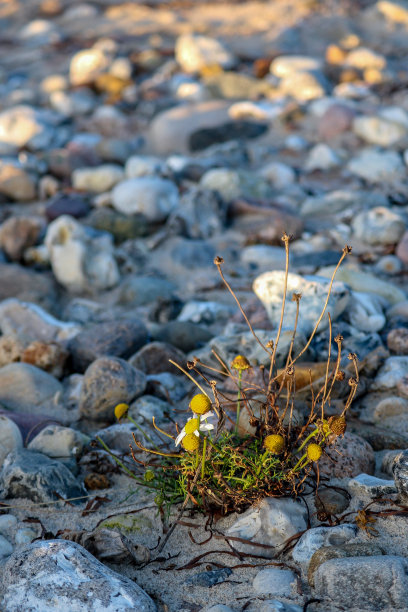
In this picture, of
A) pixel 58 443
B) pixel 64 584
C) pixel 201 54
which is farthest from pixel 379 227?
pixel 201 54

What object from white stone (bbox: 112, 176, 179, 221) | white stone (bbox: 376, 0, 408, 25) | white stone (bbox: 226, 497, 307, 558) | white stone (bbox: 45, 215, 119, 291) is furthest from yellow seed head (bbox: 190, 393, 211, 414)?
white stone (bbox: 376, 0, 408, 25)

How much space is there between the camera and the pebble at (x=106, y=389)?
311cm

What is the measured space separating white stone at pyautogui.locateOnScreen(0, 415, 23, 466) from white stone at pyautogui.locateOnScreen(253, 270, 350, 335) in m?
1.56

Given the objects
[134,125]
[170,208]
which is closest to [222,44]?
[134,125]

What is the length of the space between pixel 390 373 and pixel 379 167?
12.2 ft

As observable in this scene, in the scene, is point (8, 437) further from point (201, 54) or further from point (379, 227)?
point (201, 54)

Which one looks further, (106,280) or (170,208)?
(170,208)

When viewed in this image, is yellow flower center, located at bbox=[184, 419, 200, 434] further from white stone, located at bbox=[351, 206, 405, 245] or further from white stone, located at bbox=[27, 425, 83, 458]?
white stone, located at bbox=[351, 206, 405, 245]

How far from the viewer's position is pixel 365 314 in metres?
3.68

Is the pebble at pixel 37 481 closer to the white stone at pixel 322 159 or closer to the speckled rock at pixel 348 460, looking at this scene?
the speckled rock at pixel 348 460

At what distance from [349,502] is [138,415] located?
1.14 metres

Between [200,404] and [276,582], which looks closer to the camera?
[200,404]

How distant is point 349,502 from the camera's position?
2342 millimetres

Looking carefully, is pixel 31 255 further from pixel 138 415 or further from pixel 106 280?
pixel 138 415
